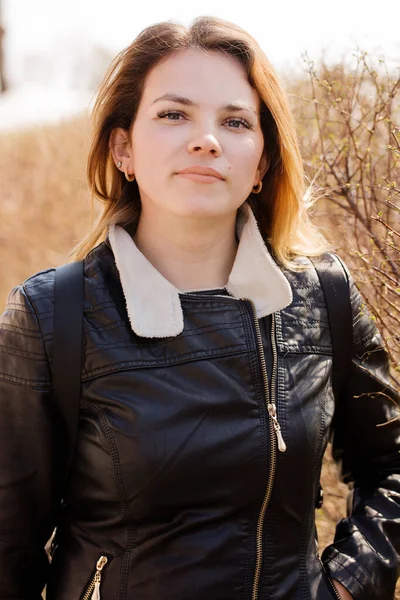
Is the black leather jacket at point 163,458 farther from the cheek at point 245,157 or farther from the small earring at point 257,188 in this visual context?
the small earring at point 257,188

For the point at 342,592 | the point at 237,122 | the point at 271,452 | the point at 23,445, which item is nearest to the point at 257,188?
the point at 237,122

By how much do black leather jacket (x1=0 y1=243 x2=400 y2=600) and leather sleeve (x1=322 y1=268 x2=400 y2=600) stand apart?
0.45 feet

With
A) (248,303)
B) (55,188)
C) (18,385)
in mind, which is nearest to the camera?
(18,385)

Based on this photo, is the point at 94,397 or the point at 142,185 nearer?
the point at 94,397

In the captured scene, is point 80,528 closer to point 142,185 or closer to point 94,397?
point 94,397

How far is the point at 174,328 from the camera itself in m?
2.07

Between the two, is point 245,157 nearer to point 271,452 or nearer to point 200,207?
point 200,207

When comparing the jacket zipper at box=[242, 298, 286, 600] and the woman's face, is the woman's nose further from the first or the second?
the jacket zipper at box=[242, 298, 286, 600]

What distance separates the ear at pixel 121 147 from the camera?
2.45 metres

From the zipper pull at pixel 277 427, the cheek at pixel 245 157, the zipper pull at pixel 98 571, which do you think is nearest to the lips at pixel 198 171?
the cheek at pixel 245 157

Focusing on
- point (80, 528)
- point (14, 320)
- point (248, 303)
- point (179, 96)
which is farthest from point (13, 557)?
point (179, 96)

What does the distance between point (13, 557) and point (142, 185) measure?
3.81 ft

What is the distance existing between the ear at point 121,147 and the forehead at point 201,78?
0.18 meters

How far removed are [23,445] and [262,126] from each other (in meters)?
1.29
